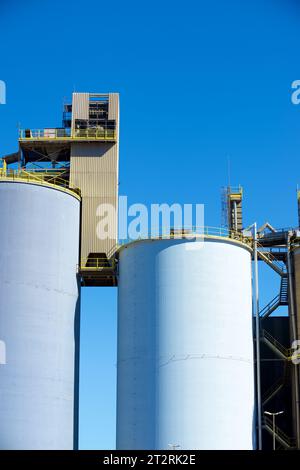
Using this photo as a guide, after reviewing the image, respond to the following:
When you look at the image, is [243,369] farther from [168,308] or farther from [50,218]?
[50,218]

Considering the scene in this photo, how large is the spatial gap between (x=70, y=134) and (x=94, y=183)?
4.81 m

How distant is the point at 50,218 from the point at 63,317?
7.28 m

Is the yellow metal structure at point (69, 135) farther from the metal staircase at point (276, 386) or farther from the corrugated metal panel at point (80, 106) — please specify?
the metal staircase at point (276, 386)

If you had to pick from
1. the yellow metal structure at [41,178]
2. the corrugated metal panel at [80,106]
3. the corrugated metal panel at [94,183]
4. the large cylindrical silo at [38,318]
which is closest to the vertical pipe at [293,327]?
the corrugated metal panel at [94,183]

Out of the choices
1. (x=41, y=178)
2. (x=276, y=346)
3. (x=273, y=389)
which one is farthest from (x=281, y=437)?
(x=41, y=178)

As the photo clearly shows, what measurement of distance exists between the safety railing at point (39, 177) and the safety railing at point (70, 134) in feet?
9.01

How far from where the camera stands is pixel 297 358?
78.8 metres

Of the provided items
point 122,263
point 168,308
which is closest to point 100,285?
point 122,263

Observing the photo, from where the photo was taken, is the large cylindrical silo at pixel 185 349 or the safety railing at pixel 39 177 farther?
the safety railing at pixel 39 177

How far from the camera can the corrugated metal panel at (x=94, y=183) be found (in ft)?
268

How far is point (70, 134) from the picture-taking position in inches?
3349

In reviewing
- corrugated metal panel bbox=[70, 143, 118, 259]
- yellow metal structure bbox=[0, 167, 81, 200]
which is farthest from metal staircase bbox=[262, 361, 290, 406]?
yellow metal structure bbox=[0, 167, 81, 200]

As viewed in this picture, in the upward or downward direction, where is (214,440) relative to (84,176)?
downward

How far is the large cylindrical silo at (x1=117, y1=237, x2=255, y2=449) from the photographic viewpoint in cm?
7288
